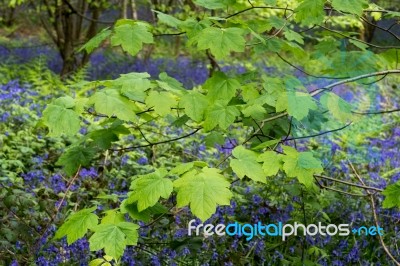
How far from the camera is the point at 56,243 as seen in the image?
3053 mm

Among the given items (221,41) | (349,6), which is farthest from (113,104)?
(349,6)

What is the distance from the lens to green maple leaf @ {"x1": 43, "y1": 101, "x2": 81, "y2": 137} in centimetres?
188

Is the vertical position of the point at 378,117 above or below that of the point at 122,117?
below

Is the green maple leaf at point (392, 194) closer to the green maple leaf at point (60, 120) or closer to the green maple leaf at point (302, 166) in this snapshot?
the green maple leaf at point (302, 166)

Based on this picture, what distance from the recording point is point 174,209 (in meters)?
3.37

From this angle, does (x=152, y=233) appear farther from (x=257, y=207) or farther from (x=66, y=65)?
(x=66, y=65)

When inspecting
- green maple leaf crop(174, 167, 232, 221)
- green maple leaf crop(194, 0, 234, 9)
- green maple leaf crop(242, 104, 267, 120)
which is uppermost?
green maple leaf crop(194, 0, 234, 9)

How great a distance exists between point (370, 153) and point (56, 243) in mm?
3016

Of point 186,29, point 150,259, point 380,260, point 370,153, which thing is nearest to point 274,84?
point 186,29

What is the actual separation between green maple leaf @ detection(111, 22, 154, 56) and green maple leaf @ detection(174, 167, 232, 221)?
62 cm

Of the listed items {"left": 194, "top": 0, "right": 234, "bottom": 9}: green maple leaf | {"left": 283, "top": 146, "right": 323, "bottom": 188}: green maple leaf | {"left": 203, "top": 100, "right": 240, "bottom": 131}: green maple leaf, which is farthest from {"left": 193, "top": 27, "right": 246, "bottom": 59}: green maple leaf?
{"left": 283, "top": 146, "right": 323, "bottom": 188}: green maple leaf

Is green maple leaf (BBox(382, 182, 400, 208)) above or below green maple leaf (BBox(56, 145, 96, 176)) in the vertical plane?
above

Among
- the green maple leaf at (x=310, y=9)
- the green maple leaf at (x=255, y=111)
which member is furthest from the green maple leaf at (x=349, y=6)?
the green maple leaf at (x=255, y=111)

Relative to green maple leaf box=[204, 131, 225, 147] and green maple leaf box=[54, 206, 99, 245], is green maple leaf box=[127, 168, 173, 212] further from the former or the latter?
green maple leaf box=[204, 131, 225, 147]
